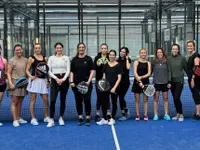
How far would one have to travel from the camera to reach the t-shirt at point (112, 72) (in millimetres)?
6066

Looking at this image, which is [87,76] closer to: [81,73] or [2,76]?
[81,73]

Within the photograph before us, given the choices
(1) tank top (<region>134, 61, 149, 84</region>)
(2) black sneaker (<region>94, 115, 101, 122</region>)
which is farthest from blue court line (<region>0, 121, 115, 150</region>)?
(1) tank top (<region>134, 61, 149, 84</region>)

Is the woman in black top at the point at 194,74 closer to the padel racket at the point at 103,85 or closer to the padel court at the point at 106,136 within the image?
the padel court at the point at 106,136

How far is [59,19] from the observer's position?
17.8 metres

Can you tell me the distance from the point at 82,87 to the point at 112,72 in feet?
2.16

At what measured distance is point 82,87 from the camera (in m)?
5.92

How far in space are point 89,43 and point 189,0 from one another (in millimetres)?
6286

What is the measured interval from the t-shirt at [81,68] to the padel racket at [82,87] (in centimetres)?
9

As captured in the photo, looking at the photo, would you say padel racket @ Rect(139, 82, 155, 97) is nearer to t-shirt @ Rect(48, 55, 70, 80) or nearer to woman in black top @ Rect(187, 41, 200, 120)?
woman in black top @ Rect(187, 41, 200, 120)

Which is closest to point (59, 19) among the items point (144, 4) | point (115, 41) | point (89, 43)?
point (89, 43)

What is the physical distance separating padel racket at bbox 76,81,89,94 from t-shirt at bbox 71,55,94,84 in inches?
3.7

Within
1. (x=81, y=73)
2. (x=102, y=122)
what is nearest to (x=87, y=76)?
(x=81, y=73)

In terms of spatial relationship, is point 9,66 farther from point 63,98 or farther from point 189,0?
point 189,0

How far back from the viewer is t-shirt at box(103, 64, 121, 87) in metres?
6.07
